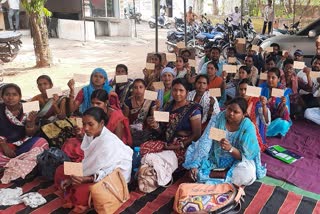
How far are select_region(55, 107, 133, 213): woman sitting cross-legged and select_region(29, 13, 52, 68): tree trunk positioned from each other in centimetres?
599

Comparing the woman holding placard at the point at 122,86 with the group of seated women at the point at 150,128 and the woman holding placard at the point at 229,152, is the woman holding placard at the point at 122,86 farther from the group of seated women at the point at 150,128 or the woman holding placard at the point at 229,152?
the woman holding placard at the point at 229,152

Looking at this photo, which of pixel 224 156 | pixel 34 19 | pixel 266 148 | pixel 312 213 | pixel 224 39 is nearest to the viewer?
pixel 312 213

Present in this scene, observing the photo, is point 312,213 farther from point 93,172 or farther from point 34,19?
point 34,19

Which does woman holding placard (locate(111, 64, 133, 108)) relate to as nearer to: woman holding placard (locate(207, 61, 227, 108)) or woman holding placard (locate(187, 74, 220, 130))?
woman holding placard (locate(187, 74, 220, 130))

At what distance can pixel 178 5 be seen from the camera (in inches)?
869

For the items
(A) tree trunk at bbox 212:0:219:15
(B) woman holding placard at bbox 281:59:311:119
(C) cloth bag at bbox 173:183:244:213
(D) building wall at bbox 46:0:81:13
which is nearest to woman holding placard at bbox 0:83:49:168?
(C) cloth bag at bbox 173:183:244:213

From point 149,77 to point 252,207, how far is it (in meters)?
2.89

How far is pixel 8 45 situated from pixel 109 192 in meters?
6.95

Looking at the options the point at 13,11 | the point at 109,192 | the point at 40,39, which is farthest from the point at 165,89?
the point at 13,11

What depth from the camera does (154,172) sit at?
3014 mm

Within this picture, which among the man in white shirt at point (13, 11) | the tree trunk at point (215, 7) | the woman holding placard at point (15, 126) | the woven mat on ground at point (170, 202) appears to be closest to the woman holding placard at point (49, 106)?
the woman holding placard at point (15, 126)

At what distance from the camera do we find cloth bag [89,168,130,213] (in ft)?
8.45

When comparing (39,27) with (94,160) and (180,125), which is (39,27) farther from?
(94,160)

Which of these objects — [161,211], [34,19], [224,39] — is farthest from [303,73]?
[34,19]
